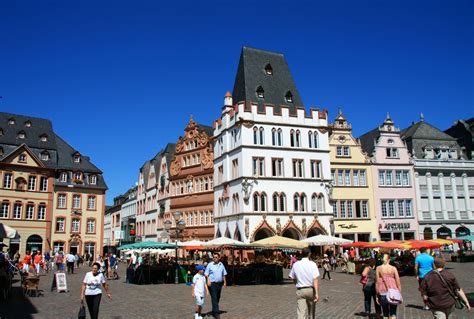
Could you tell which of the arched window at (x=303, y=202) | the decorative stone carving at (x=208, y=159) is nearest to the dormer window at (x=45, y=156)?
the decorative stone carving at (x=208, y=159)

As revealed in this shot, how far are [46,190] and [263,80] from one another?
93.2 feet

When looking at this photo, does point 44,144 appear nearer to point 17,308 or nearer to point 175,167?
point 175,167

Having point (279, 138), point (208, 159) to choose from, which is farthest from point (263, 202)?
point (208, 159)

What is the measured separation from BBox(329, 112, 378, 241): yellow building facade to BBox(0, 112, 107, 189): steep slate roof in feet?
95.2

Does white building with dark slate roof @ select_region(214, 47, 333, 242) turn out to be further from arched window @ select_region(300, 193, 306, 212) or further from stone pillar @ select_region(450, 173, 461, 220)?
stone pillar @ select_region(450, 173, 461, 220)

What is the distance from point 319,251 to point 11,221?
109 ft

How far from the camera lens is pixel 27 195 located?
5372 cm

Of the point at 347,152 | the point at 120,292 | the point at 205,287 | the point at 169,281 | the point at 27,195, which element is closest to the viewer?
the point at 205,287

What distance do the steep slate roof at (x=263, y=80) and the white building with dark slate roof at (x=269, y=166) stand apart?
4.9 inches

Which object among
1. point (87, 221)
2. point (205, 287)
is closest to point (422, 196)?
point (87, 221)

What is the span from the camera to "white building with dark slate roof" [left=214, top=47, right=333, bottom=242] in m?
43.6

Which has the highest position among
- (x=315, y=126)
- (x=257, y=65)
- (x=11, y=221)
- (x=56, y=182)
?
(x=257, y=65)

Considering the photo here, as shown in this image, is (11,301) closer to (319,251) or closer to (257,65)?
(319,251)

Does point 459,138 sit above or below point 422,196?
above
